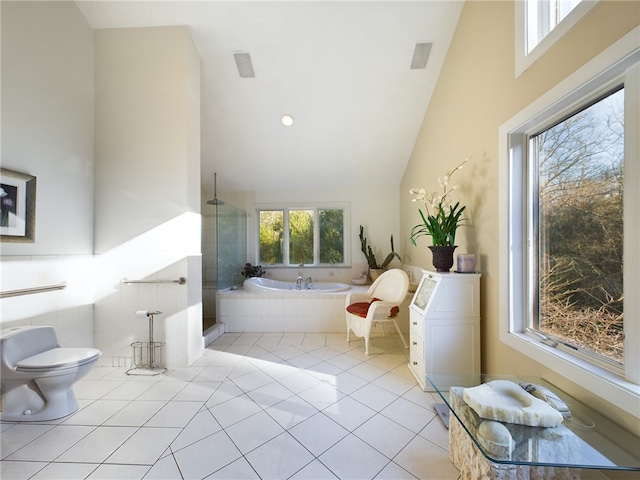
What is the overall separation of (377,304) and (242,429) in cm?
180

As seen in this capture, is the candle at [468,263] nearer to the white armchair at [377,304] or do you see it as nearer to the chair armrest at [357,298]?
the white armchair at [377,304]

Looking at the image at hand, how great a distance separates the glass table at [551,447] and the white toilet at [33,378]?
8.34ft

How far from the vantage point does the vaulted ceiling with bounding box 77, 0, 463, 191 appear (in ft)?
8.21

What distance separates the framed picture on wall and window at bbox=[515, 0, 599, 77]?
3710 millimetres

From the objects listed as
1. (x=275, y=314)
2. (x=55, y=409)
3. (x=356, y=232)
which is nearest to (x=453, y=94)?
(x=356, y=232)

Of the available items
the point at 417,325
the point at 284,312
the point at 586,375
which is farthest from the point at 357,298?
the point at 586,375

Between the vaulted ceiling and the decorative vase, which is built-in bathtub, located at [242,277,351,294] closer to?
the vaulted ceiling

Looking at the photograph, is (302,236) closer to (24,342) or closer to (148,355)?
(148,355)

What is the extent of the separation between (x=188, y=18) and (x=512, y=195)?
3360 millimetres

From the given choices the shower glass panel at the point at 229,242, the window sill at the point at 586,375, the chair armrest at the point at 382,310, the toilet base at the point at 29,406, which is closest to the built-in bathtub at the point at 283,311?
the shower glass panel at the point at 229,242

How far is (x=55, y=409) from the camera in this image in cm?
184

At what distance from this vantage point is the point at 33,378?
5.80ft

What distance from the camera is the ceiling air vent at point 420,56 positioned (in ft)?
9.02

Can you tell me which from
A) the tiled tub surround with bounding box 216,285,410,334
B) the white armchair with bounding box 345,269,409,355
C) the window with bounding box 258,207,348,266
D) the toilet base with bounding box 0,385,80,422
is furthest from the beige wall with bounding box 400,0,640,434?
the toilet base with bounding box 0,385,80,422
